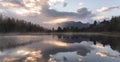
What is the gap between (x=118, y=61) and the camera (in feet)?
94.7

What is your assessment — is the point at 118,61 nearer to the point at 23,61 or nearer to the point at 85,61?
the point at 85,61

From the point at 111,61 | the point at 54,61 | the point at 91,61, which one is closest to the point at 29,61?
the point at 54,61

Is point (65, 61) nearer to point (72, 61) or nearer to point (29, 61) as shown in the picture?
point (72, 61)

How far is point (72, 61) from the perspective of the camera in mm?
28078

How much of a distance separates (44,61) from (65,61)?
2.53 metres

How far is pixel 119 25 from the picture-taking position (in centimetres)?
19700

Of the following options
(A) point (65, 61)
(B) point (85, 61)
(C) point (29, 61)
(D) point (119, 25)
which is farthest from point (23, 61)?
(D) point (119, 25)

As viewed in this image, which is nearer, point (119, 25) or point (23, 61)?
point (23, 61)

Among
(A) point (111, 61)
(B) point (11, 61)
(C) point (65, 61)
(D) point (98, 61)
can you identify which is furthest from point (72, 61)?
(B) point (11, 61)

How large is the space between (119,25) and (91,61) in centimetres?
17495

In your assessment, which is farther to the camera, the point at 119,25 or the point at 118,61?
the point at 119,25

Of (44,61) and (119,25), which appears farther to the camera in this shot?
(119,25)

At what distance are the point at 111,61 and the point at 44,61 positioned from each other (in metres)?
8.26

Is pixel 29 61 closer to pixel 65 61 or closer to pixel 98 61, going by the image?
pixel 65 61
